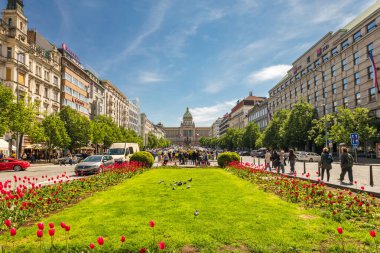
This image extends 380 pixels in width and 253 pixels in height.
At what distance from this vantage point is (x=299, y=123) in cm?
5112

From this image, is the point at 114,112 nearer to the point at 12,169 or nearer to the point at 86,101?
the point at 86,101

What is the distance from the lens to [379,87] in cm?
3784

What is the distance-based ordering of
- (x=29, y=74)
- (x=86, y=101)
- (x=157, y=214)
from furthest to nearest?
(x=86, y=101) < (x=29, y=74) < (x=157, y=214)

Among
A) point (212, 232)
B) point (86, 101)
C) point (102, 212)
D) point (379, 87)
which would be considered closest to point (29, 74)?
point (86, 101)

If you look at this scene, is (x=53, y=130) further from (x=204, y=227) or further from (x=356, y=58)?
(x=356, y=58)

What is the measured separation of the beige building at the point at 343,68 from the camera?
39.8 meters

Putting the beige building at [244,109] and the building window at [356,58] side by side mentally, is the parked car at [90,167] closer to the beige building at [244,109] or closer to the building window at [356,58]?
the building window at [356,58]

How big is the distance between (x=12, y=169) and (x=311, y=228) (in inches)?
1163

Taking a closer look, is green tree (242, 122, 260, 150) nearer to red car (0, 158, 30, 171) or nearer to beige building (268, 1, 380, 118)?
beige building (268, 1, 380, 118)

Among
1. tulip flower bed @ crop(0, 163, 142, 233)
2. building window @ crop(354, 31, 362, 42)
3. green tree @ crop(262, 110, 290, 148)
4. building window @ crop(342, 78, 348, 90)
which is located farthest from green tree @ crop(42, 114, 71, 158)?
building window @ crop(354, 31, 362, 42)

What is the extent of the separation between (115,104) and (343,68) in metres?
75.7

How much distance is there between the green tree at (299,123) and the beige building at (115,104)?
59.5 meters

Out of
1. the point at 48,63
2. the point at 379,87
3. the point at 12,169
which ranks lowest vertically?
the point at 12,169

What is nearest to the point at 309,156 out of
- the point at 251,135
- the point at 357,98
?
the point at 357,98
